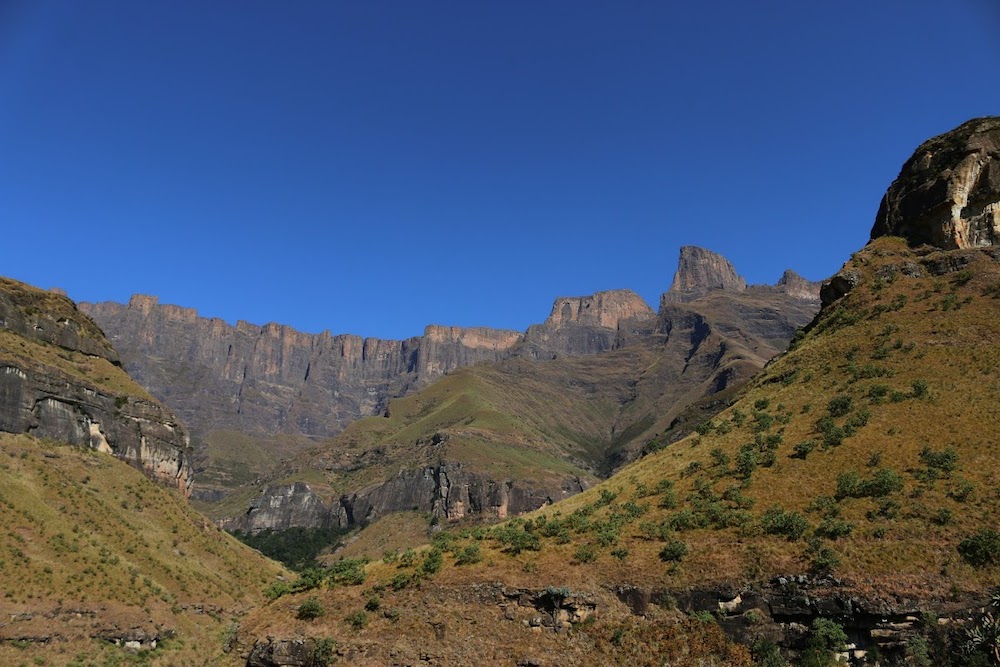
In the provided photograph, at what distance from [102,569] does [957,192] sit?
4066 inches

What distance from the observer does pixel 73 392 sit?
304 ft

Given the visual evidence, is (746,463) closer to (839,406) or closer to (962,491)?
(839,406)

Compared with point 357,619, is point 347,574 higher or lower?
higher

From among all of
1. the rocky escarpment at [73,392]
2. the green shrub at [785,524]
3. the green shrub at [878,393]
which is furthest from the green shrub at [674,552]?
the rocky escarpment at [73,392]

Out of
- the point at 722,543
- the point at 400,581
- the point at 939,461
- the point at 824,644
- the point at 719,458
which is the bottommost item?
the point at 824,644

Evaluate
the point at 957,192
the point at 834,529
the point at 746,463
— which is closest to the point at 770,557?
the point at 834,529

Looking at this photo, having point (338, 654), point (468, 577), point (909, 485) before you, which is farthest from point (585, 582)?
point (909, 485)

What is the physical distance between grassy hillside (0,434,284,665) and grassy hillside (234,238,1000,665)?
503 inches

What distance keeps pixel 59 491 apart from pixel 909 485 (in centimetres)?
8641

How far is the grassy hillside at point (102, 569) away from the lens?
184 feet

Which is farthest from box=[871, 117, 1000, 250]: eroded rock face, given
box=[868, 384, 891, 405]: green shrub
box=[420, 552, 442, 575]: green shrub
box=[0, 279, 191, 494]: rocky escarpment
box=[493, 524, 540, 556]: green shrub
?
box=[0, 279, 191, 494]: rocky escarpment

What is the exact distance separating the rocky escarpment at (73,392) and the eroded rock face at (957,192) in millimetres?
115489

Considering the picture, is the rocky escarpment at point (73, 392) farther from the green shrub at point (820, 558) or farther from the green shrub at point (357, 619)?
the green shrub at point (820, 558)

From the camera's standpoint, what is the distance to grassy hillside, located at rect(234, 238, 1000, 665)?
33.8 meters
